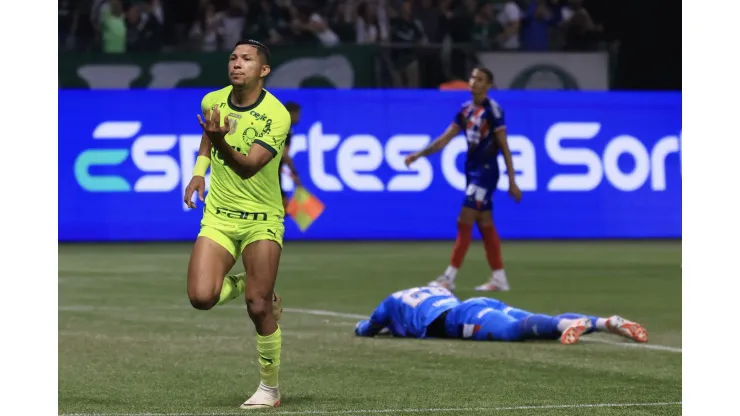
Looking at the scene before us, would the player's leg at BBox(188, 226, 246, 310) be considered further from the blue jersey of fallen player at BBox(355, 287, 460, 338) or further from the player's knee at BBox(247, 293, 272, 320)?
the blue jersey of fallen player at BBox(355, 287, 460, 338)

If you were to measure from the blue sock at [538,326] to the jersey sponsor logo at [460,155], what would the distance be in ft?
35.9

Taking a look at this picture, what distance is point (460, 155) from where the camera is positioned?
824 inches

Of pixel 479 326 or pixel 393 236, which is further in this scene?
pixel 393 236

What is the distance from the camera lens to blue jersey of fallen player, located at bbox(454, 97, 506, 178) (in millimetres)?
13750

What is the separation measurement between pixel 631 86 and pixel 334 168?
17.7 feet

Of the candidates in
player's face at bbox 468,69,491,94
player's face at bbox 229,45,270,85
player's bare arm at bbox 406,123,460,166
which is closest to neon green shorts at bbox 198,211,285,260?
player's face at bbox 229,45,270,85

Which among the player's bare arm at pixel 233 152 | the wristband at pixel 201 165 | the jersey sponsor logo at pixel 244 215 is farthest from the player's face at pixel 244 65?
the jersey sponsor logo at pixel 244 215

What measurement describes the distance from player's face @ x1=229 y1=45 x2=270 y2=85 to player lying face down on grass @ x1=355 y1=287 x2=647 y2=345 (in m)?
3.08

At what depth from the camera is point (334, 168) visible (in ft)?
67.8

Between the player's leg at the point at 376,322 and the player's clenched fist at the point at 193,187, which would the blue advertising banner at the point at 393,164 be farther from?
the player's clenched fist at the point at 193,187

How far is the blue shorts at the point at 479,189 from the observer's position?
45.6 feet

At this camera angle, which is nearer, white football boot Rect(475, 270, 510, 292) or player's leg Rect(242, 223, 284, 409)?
player's leg Rect(242, 223, 284, 409)

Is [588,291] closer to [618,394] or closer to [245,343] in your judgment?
[245,343]
